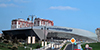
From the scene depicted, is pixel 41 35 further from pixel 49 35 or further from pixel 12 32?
pixel 12 32

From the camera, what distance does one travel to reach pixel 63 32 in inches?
4375

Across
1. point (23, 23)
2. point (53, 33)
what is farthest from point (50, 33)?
point (23, 23)

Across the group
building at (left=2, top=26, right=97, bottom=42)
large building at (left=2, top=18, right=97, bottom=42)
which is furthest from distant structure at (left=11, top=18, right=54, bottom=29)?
building at (left=2, top=26, right=97, bottom=42)

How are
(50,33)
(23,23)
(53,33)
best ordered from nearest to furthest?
(50,33) → (53,33) → (23,23)

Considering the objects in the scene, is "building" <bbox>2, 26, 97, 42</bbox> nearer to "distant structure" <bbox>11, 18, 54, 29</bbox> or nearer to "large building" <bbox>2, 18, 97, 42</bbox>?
"large building" <bbox>2, 18, 97, 42</bbox>

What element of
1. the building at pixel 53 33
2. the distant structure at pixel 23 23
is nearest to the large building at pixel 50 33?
the building at pixel 53 33

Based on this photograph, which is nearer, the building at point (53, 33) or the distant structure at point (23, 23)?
the building at point (53, 33)

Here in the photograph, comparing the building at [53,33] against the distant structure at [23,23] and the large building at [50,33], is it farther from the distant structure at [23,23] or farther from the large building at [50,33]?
the distant structure at [23,23]

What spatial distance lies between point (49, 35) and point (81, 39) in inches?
972

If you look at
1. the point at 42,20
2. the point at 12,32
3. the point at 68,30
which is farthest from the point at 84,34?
the point at 12,32

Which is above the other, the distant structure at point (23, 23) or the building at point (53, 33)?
the distant structure at point (23, 23)

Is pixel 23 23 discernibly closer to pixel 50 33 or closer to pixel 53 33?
pixel 50 33

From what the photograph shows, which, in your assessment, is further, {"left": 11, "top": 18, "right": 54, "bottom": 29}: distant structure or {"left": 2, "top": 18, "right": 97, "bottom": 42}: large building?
{"left": 11, "top": 18, "right": 54, "bottom": 29}: distant structure

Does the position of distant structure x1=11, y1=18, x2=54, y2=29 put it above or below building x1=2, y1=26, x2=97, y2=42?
above
